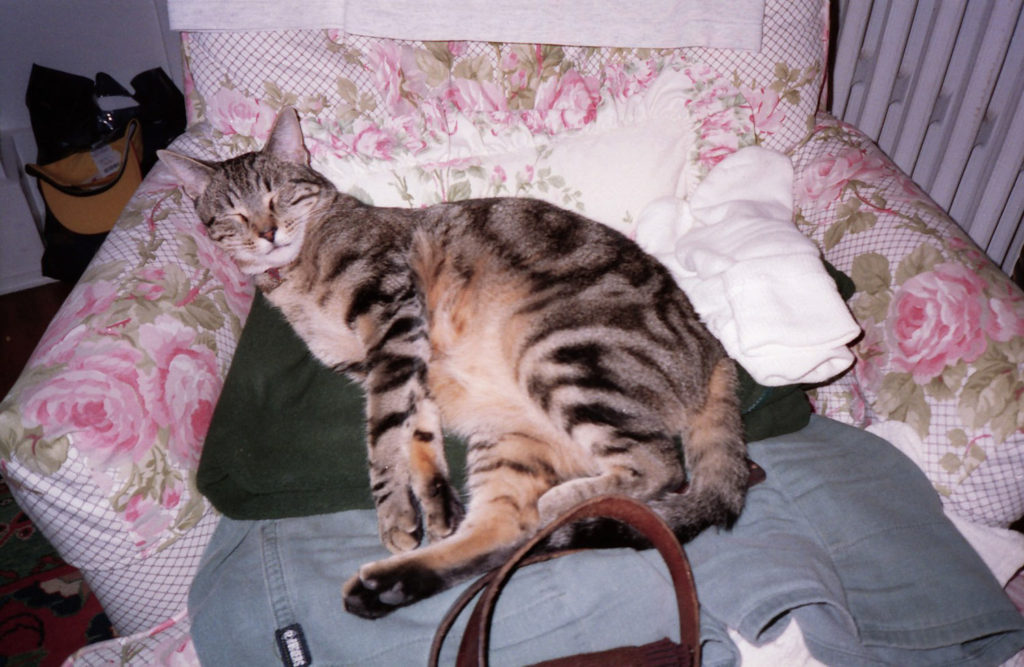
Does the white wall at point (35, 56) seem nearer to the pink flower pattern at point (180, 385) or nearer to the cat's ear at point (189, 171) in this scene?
the cat's ear at point (189, 171)

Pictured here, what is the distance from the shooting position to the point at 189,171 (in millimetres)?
1449

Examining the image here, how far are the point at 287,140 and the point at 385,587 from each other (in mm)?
1082

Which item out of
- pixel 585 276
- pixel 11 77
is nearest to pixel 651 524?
pixel 585 276

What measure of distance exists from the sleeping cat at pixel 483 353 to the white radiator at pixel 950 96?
1.48m

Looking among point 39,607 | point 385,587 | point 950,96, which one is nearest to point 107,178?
point 39,607

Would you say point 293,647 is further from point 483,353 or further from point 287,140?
point 287,140

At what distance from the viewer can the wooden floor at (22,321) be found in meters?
2.34

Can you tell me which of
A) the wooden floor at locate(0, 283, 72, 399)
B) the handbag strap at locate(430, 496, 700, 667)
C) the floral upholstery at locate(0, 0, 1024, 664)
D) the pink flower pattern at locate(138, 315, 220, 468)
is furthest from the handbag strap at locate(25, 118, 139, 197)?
the handbag strap at locate(430, 496, 700, 667)

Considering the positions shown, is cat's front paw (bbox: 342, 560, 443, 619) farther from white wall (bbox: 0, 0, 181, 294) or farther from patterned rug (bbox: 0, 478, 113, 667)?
white wall (bbox: 0, 0, 181, 294)

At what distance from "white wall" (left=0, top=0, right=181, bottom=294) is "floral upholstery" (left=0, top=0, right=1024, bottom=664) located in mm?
1522

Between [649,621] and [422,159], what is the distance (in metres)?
1.26

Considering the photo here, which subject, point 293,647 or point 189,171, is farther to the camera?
point 189,171

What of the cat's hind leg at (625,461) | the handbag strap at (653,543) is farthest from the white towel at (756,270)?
the handbag strap at (653,543)

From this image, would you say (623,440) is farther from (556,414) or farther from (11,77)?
(11,77)
